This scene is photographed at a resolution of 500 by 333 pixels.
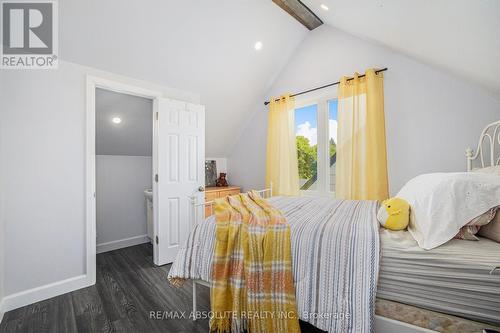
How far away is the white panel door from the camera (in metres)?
2.68

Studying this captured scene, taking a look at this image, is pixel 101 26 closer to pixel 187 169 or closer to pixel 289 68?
pixel 187 169

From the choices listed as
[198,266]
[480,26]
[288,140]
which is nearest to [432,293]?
[198,266]

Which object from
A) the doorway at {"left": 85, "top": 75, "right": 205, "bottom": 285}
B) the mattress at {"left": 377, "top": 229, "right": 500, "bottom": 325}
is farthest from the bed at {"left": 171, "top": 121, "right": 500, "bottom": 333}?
the doorway at {"left": 85, "top": 75, "right": 205, "bottom": 285}

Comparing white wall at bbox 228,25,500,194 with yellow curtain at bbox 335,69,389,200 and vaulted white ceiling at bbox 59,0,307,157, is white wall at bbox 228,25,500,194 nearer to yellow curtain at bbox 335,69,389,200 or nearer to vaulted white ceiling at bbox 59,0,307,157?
yellow curtain at bbox 335,69,389,200

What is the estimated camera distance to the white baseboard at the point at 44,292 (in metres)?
1.82

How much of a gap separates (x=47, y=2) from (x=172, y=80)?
1251 mm

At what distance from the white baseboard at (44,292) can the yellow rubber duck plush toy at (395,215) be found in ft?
9.10

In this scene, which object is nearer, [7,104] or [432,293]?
[432,293]

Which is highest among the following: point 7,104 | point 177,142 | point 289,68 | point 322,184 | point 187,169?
point 289,68

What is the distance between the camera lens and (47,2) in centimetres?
175

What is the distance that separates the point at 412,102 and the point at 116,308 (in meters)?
3.60

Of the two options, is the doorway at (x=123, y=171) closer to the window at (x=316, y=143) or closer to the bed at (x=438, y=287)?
the window at (x=316, y=143)

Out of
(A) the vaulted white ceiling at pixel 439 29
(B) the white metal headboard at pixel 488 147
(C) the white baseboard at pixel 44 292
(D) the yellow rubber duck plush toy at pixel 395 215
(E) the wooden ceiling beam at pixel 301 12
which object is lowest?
(C) the white baseboard at pixel 44 292

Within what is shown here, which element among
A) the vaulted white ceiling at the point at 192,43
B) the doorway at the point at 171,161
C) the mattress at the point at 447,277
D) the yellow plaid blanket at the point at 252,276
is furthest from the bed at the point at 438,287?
the vaulted white ceiling at the point at 192,43
